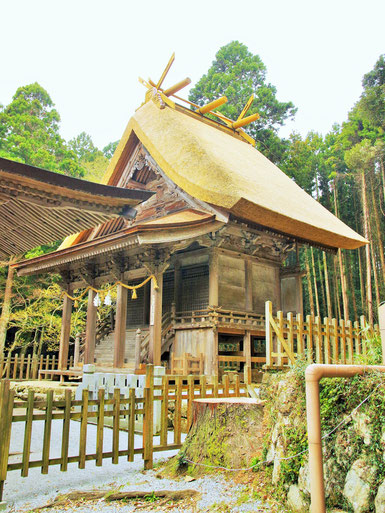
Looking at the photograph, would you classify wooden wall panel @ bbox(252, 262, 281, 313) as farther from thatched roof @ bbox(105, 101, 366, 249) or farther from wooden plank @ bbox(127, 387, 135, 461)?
wooden plank @ bbox(127, 387, 135, 461)

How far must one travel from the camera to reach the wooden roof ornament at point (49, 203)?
5027 millimetres

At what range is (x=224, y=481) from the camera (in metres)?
4.55

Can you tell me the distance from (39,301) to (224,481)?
1738 centimetres

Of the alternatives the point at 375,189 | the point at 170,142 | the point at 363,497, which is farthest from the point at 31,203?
the point at 375,189

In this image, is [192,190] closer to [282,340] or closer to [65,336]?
[282,340]

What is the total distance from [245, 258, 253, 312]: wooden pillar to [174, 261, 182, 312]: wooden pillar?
6.77ft

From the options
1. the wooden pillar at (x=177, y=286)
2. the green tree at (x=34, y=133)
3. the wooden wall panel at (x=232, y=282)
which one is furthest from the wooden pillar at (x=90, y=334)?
the green tree at (x=34, y=133)

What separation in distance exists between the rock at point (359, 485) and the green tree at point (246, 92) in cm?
2359

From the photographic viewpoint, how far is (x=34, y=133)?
27.8 meters

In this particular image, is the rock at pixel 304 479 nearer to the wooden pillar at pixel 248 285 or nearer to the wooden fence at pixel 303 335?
the wooden fence at pixel 303 335

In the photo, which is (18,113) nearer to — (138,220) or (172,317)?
(138,220)

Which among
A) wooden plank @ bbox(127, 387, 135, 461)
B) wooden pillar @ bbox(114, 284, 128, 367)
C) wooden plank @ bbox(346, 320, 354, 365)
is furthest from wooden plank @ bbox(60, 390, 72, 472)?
wooden pillar @ bbox(114, 284, 128, 367)

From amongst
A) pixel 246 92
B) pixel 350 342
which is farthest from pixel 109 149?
pixel 350 342

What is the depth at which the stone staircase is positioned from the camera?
13.9 metres
